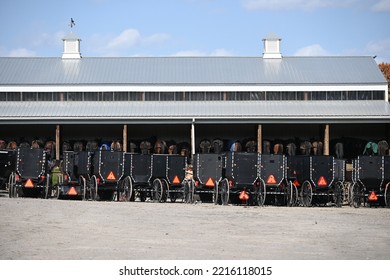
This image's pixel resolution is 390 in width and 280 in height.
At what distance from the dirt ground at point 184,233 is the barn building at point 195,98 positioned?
25.8m

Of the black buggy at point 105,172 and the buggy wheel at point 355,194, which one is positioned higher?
the black buggy at point 105,172

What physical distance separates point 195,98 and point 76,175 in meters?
23.5

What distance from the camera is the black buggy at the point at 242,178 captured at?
1243 inches

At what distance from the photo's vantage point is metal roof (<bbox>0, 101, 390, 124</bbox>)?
5162cm

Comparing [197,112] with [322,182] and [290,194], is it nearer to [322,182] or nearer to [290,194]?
[322,182]

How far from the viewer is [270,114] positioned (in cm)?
5222

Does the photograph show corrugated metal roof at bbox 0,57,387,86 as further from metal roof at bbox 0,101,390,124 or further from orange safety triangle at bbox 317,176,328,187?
orange safety triangle at bbox 317,176,328,187

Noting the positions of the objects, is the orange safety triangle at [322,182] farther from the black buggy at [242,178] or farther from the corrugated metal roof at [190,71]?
the corrugated metal roof at [190,71]

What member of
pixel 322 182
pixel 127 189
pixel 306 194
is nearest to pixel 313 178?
pixel 322 182

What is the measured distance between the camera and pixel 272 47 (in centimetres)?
6297

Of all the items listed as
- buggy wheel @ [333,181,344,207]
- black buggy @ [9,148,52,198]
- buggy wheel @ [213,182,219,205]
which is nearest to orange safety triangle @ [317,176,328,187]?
buggy wheel @ [333,181,344,207]

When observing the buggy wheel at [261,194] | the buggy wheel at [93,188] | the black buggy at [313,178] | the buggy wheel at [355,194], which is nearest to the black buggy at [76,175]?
the buggy wheel at [93,188]

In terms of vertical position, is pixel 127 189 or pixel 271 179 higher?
pixel 271 179
